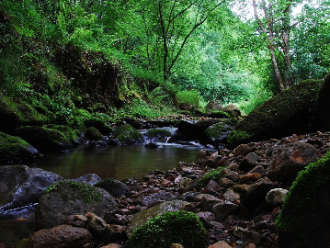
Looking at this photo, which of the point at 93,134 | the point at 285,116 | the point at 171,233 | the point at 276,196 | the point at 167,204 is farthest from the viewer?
the point at 93,134

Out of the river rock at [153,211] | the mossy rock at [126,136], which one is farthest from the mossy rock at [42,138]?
the river rock at [153,211]

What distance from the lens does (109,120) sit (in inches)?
430

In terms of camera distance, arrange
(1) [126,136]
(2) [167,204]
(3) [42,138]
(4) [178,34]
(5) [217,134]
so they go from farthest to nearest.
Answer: (4) [178,34], (1) [126,136], (5) [217,134], (3) [42,138], (2) [167,204]

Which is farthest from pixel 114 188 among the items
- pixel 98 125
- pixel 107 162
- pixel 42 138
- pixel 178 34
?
pixel 178 34

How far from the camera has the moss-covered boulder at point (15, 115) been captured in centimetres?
660

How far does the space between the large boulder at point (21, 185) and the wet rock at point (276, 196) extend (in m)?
2.69

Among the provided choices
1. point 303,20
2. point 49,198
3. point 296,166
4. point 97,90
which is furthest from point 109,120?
point 303,20

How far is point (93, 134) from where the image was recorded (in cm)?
870

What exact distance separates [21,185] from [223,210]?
2.52 metres

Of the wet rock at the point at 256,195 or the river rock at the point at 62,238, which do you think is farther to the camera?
the wet rock at the point at 256,195

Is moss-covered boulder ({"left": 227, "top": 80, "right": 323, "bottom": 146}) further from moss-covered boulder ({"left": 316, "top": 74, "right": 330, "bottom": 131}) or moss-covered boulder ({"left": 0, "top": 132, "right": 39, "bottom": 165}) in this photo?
moss-covered boulder ({"left": 0, "top": 132, "right": 39, "bottom": 165})

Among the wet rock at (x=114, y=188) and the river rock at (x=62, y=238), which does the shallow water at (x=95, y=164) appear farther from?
the wet rock at (x=114, y=188)

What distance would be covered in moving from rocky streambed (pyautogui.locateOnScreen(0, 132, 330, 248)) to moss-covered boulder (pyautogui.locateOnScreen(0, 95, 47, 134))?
11.5ft

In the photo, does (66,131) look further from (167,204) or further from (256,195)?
(256,195)
